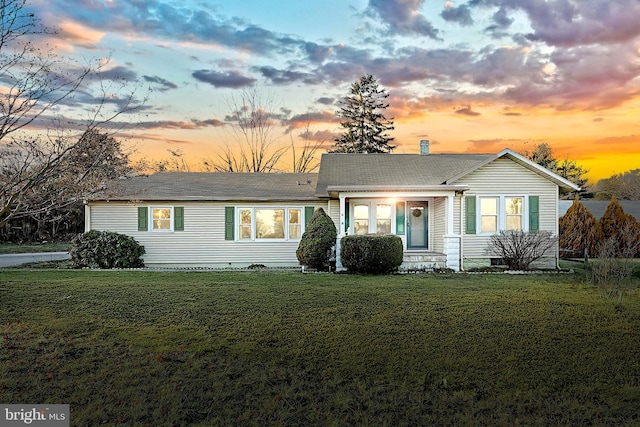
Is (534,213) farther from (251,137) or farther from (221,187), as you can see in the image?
(251,137)

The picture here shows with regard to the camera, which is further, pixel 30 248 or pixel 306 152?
pixel 306 152

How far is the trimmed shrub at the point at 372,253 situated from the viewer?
13867mm

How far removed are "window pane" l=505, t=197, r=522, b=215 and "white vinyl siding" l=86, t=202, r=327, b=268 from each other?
674 cm

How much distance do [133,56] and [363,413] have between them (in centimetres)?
1337

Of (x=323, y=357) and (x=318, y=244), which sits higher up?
(x=318, y=244)

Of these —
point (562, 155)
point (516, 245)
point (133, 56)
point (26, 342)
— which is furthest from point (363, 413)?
point (562, 155)

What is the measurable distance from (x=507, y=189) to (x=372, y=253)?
584 centimetres

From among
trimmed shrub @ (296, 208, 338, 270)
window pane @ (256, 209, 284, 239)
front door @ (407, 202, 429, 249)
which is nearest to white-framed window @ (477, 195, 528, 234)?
front door @ (407, 202, 429, 249)

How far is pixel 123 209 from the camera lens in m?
17.1

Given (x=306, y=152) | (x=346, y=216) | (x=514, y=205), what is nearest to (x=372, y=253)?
(x=346, y=216)

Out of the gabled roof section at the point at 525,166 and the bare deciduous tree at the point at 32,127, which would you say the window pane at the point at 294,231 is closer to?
the gabled roof section at the point at 525,166

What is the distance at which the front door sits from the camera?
17.5 metres

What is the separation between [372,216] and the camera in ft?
56.1

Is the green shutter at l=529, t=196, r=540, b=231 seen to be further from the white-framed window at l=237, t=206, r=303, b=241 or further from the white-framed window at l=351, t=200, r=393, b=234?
the white-framed window at l=237, t=206, r=303, b=241
